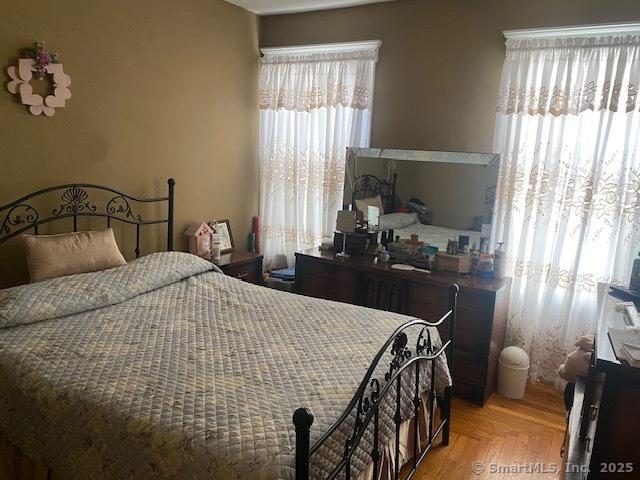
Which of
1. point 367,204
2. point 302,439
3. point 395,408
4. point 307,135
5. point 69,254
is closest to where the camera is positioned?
point 302,439

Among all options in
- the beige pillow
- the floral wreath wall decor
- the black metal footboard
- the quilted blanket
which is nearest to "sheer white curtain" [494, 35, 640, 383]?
the black metal footboard

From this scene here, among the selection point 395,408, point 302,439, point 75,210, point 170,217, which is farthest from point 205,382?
point 170,217

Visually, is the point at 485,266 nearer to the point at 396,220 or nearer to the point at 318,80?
the point at 396,220

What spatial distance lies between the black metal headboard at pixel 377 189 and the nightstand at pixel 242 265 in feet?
3.07

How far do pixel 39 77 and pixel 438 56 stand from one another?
2517mm

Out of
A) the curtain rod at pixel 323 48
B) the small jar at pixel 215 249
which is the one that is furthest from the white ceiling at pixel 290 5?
the small jar at pixel 215 249

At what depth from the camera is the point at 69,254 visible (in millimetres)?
2670

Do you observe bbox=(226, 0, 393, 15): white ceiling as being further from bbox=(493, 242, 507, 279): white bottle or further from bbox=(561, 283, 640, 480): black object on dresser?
bbox=(561, 283, 640, 480): black object on dresser

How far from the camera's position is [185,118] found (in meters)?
3.63

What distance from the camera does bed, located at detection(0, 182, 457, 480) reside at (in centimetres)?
148

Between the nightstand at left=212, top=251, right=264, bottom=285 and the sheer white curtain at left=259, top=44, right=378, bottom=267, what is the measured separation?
0.41 meters

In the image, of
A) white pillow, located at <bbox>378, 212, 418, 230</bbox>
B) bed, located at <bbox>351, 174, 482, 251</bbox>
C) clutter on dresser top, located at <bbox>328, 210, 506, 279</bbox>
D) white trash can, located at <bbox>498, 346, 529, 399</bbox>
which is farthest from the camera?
white pillow, located at <bbox>378, 212, 418, 230</bbox>

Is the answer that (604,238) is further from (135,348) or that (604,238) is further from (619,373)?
(135,348)

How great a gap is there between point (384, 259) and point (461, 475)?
1.55 metres
